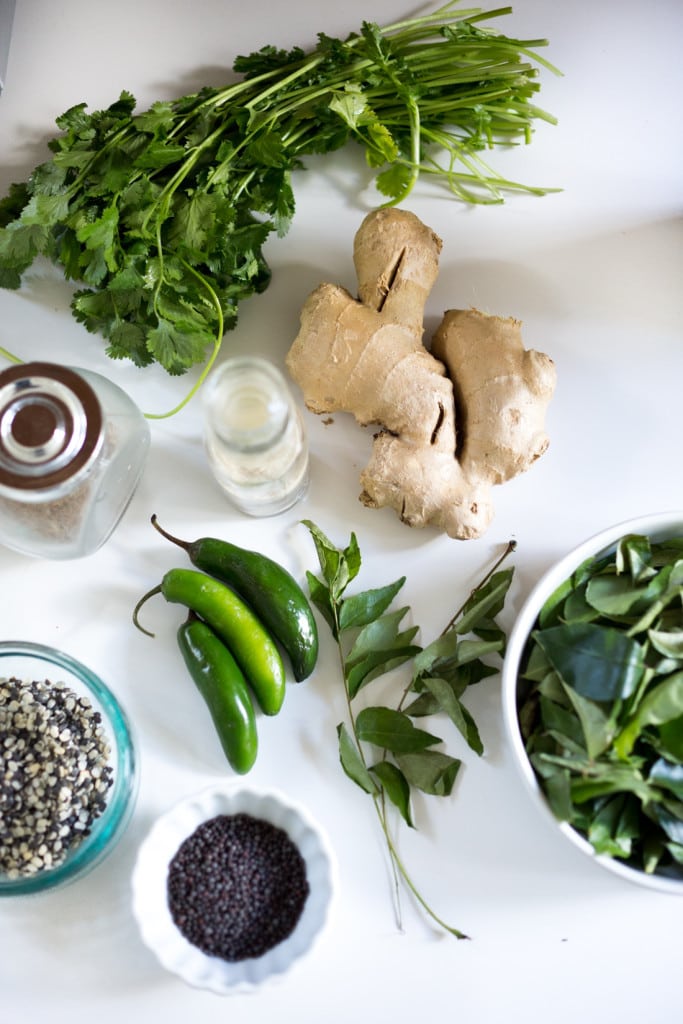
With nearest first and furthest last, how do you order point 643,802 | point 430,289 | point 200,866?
point 643,802 < point 200,866 < point 430,289

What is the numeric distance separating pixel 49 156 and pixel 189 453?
41 cm

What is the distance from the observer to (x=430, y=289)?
3.63ft

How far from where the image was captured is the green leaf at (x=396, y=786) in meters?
1.02

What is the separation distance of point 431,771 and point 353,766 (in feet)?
0.29

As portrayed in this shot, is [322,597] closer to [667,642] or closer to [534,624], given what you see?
[534,624]

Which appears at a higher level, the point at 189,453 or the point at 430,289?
the point at 430,289

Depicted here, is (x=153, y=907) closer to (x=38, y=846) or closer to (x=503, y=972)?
(x=38, y=846)

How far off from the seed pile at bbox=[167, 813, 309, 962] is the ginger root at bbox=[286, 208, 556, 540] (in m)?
0.40

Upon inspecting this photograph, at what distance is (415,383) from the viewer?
1.02 meters

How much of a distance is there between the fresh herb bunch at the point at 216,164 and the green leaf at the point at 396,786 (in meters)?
0.49

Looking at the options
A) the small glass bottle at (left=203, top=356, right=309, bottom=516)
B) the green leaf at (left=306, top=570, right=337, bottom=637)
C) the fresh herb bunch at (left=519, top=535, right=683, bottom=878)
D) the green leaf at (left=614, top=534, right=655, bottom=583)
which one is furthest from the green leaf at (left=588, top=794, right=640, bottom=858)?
the small glass bottle at (left=203, top=356, right=309, bottom=516)

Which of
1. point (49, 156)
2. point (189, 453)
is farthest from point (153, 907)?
point (49, 156)

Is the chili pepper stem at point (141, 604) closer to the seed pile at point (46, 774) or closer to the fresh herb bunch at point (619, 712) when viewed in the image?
the seed pile at point (46, 774)

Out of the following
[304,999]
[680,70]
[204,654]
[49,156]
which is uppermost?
[680,70]
